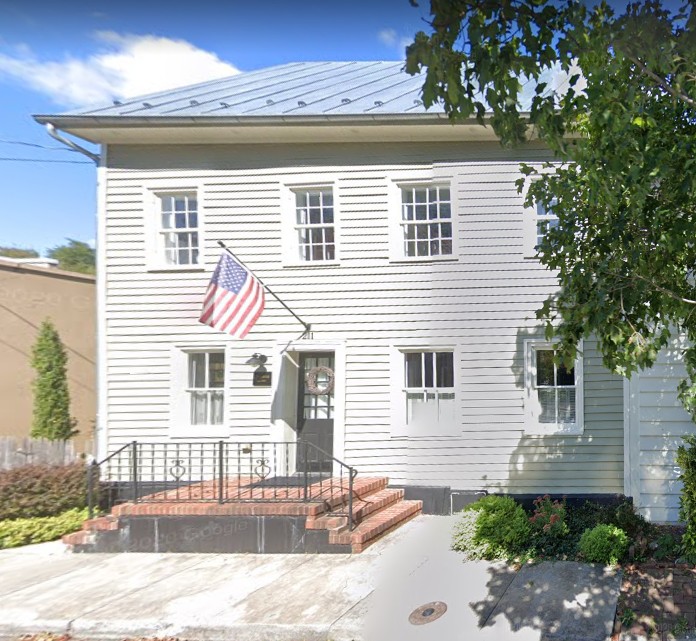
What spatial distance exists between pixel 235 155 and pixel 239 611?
6.98m

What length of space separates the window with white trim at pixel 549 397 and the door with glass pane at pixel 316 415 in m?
3.24

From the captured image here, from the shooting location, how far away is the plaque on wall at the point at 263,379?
8688 millimetres

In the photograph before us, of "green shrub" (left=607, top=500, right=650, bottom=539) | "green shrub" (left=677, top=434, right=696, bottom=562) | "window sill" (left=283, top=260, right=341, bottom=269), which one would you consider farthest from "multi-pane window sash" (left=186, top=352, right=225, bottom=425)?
"green shrub" (left=677, top=434, right=696, bottom=562)

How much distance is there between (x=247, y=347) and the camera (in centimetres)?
881

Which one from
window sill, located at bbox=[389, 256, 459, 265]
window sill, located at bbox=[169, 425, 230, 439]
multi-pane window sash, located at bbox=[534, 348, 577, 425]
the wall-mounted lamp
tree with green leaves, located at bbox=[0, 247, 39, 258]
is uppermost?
tree with green leaves, located at bbox=[0, 247, 39, 258]

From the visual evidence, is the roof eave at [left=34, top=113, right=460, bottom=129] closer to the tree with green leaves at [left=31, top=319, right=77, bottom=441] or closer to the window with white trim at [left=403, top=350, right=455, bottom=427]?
the tree with green leaves at [left=31, top=319, right=77, bottom=441]

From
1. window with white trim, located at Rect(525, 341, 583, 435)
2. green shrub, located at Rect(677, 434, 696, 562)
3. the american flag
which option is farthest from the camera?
window with white trim, located at Rect(525, 341, 583, 435)

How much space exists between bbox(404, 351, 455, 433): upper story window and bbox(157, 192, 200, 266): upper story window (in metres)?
4.26

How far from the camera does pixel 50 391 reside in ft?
30.3

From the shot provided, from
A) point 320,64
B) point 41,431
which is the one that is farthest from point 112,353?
point 320,64

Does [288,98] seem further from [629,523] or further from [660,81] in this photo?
[629,523]

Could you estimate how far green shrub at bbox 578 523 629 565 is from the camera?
5.54 metres

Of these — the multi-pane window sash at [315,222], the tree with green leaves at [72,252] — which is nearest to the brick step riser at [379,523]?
the multi-pane window sash at [315,222]

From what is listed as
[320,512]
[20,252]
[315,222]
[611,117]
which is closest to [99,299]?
[315,222]
